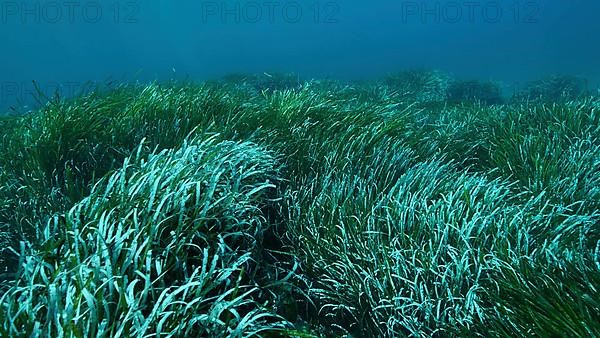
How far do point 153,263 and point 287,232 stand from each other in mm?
938

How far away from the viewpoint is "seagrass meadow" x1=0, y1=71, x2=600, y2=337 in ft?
5.50

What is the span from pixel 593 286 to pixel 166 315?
68.2 inches

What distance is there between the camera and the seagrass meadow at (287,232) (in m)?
1.68

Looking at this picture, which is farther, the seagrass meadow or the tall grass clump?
the seagrass meadow

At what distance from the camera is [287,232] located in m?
2.63

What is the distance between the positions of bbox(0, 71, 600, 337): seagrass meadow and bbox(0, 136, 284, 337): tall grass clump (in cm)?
1

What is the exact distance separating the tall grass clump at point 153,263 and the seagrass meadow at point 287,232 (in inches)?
0.4

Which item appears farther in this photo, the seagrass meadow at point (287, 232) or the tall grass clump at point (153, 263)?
the seagrass meadow at point (287, 232)

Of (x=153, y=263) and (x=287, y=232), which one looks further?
(x=287, y=232)

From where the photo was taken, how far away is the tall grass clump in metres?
1.55

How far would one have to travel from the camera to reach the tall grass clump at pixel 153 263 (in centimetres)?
155

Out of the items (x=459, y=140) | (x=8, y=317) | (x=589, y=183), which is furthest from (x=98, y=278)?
(x=459, y=140)

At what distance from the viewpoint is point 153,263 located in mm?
1889

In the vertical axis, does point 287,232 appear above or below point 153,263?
below
